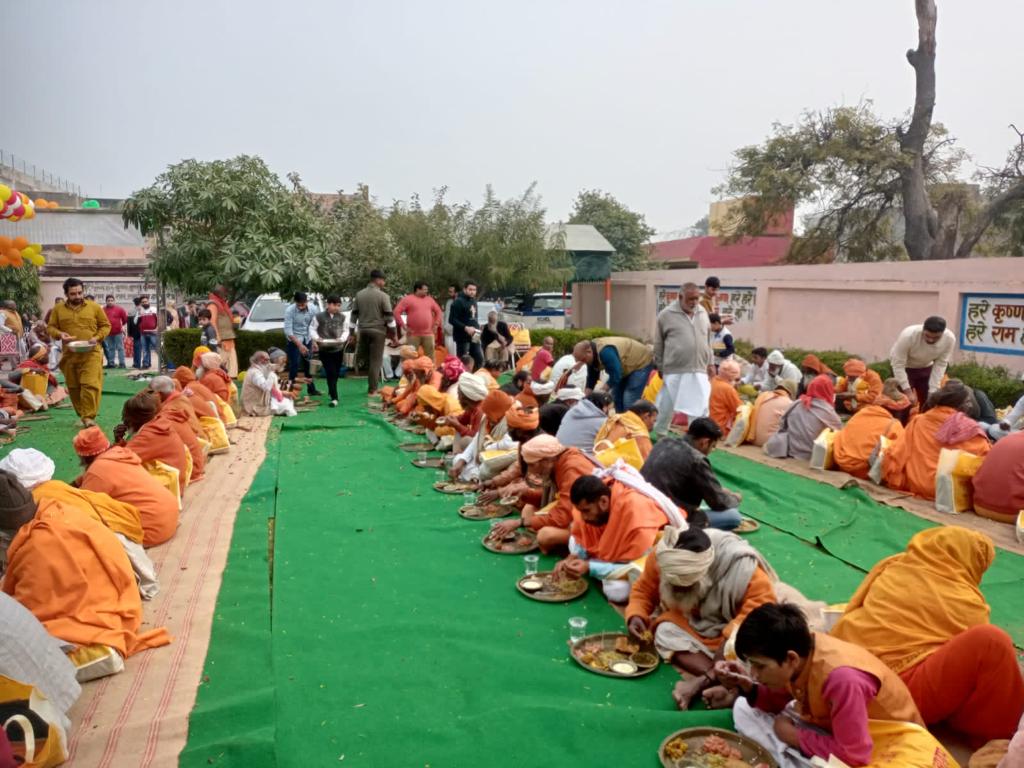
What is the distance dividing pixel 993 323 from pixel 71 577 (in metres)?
11.2

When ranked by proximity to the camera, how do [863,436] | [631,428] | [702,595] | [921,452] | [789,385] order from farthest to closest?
1. [789,385]
2. [863,436]
3. [921,452]
4. [631,428]
5. [702,595]

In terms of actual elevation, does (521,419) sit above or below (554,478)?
above

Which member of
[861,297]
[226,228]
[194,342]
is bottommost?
[194,342]

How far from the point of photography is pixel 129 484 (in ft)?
14.9

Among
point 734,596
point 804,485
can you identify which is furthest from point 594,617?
point 804,485

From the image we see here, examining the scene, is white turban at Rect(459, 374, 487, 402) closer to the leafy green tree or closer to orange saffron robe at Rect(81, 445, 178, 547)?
orange saffron robe at Rect(81, 445, 178, 547)

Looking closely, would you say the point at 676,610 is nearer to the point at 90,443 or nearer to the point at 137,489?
the point at 137,489

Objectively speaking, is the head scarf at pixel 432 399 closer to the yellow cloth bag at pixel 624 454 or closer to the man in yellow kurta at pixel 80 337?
the yellow cloth bag at pixel 624 454

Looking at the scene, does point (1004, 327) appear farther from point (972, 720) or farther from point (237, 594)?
point (237, 594)

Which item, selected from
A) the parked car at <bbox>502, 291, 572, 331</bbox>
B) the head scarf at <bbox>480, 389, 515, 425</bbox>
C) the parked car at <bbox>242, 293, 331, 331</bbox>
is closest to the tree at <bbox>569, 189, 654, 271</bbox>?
the parked car at <bbox>502, 291, 572, 331</bbox>

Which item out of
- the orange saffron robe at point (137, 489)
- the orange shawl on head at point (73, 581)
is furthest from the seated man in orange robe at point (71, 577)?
the orange saffron robe at point (137, 489)

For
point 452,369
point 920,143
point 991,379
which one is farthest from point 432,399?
point 920,143

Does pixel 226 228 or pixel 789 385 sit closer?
pixel 789 385

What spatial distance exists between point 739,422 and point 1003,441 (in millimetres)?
2876
